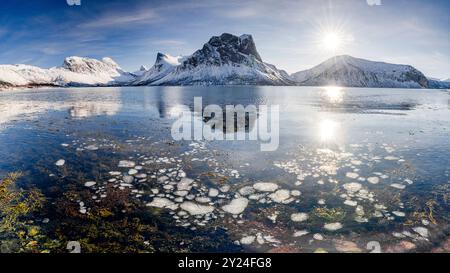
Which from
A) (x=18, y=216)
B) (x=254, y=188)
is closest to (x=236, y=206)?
(x=254, y=188)

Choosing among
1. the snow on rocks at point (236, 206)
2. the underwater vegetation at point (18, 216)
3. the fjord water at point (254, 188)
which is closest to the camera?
the underwater vegetation at point (18, 216)

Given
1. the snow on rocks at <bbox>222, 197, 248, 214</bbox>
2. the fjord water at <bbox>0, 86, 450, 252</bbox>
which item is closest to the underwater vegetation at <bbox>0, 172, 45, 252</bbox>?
the fjord water at <bbox>0, 86, 450, 252</bbox>

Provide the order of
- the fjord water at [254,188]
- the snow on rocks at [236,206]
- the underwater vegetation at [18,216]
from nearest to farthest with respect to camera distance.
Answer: the underwater vegetation at [18,216]
the fjord water at [254,188]
the snow on rocks at [236,206]

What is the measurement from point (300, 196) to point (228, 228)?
3205mm

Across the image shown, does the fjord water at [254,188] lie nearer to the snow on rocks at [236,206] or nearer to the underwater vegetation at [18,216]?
the snow on rocks at [236,206]

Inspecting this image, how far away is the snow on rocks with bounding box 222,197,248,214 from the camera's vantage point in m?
8.34

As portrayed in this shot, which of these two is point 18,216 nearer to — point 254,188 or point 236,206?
point 236,206

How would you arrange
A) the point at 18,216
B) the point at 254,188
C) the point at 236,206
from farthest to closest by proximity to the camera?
1. the point at 254,188
2. the point at 236,206
3. the point at 18,216

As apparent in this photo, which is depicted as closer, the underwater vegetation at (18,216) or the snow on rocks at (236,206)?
the underwater vegetation at (18,216)

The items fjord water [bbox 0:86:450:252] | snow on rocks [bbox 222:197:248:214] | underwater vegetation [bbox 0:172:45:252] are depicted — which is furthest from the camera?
snow on rocks [bbox 222:197:248:214]

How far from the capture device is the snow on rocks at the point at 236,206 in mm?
8344

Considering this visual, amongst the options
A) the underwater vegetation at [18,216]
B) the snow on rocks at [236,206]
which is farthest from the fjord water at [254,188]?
the underwater vegetation at [18,216]

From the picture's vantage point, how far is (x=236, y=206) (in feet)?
28.2

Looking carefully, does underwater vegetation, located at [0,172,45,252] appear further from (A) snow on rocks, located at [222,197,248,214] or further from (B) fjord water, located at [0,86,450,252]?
(A) snow on rocks, located at [222,197,248,214]
